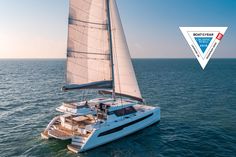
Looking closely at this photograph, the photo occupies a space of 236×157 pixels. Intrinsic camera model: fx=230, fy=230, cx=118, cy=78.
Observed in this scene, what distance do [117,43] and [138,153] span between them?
1254cm

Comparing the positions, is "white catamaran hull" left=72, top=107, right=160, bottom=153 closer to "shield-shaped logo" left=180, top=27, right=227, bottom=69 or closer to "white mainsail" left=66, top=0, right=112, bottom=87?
"white mainsail" left=66, top=0, right=112, bottom=87

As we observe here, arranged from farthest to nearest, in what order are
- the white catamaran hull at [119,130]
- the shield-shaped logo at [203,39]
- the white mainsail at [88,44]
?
the white mainsail at [88,44] < the white catamaran hull at [119,130] < the shield-shaped logo at [203,39]

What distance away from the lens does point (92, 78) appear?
2503 centimetres

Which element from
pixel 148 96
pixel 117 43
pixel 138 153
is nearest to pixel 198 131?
pixel 138 153

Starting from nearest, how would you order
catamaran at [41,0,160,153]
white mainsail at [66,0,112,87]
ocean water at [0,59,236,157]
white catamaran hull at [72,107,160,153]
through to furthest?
1. ocean water at [0,59,236,157]
2. white catamaran hull at [72,107,160,153]
3. catamaran at [41,0,160,153]
4. white mainsail at [66,0,112,87]

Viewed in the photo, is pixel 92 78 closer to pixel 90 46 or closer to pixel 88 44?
pixel 90 46

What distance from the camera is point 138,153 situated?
838 inches

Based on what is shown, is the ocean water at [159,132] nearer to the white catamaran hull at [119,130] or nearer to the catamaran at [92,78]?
the white catamaran hull at [119,130]

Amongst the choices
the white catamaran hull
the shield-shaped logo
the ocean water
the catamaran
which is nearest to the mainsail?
the catamaran

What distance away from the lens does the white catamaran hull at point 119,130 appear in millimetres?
21531

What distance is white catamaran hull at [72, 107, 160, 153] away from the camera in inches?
848

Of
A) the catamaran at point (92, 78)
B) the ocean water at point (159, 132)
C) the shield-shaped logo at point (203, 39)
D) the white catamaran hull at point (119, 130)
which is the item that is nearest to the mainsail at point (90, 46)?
the catamaran at point (92, 78)

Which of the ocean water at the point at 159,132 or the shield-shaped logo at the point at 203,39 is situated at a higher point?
the shield-shaped logo at the point at 203,39

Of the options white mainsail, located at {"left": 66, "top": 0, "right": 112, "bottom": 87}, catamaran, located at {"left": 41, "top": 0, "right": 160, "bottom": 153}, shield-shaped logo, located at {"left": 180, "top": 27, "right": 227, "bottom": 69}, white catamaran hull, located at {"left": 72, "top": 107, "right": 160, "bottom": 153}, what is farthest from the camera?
white mainsail, located at {"left": 66, "top": 0, "right": 112, "bottom": 87}
